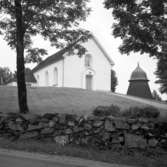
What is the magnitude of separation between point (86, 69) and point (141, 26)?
2513 cm

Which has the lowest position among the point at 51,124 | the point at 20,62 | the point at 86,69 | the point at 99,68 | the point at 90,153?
the point at 90,153

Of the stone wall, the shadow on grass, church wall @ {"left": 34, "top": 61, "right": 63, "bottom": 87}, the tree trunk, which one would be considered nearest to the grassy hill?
the tree trunk

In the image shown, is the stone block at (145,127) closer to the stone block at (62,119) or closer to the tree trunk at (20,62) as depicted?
the stone block at (62,119)

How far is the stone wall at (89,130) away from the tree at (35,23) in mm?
2125

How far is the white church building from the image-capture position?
3334cm

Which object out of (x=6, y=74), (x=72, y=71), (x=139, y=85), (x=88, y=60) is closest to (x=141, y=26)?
(x=72, y=71)

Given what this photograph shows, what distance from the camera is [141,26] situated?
9.18m

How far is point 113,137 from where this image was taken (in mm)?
8500

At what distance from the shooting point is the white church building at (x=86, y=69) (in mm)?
33344

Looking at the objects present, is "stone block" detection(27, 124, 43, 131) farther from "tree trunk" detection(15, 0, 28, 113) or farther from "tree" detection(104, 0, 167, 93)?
"tree" detection(104, 0, 167, 93)

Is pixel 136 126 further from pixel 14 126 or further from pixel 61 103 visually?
pixel 61 103

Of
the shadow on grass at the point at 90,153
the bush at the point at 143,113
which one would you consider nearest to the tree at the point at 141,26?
the bush at the point at 143,113

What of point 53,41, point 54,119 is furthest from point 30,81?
point 54,119

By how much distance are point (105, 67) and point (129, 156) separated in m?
28.1
